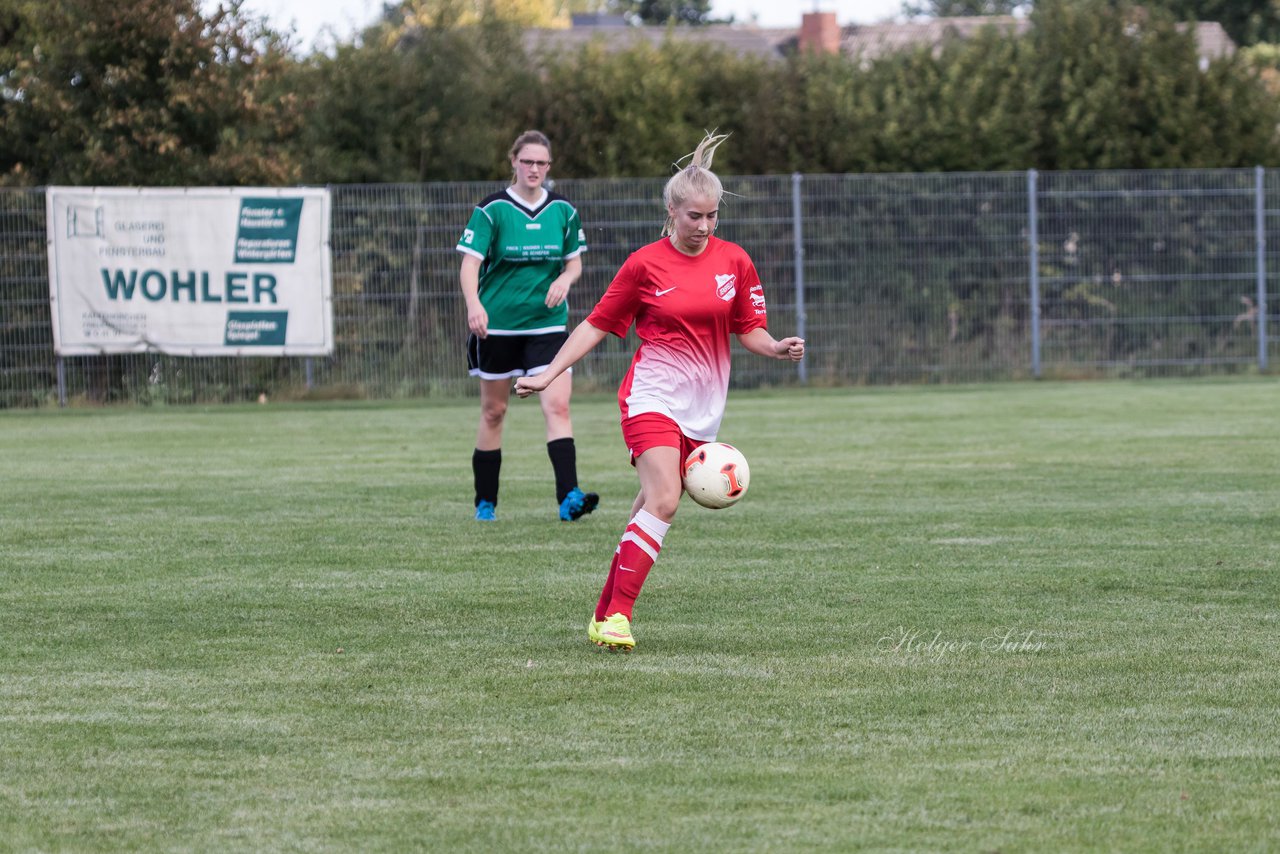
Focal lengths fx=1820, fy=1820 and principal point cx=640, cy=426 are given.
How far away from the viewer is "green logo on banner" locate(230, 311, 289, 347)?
1981 cm

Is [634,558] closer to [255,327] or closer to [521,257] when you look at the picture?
[521,257]

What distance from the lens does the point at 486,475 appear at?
→ 9742 millimetres

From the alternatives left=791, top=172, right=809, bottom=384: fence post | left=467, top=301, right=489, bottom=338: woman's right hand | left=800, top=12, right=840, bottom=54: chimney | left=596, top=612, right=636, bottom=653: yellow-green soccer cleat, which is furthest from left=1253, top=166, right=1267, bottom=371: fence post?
left=800, top=12, right=840, bottom=54: chimney

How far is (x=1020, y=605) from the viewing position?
22.1 ft


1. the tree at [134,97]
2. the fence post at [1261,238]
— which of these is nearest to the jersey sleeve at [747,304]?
the tree at [134,97]

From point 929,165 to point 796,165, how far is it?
6.06ft

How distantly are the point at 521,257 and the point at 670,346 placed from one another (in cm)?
367

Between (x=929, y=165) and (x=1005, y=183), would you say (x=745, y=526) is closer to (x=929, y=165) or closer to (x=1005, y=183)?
(x=1005, y=183)

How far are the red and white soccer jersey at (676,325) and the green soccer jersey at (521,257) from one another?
3.53 m

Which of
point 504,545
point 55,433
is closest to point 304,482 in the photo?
point 504,545

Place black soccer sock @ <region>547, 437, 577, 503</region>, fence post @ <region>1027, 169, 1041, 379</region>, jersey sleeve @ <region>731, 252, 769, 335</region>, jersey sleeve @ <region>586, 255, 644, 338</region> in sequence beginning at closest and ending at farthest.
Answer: jersey sleeve @ <region>586, 255, 644, 338</region> < jersey sleeve @ <region>731, 252, 769, 335</region> < black soccer sock @ <region>547, 437, 577, 503</region> < fence post @ <region>1027, 169, 1041, 379</region>

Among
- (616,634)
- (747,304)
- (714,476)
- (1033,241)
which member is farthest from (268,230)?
(616,634)

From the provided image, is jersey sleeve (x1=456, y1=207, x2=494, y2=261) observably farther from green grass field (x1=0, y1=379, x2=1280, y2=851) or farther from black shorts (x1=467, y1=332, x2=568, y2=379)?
green grass field (x1=0, y1=379, x2=1280, y2=851)

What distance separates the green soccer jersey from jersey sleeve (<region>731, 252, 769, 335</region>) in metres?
3.43
